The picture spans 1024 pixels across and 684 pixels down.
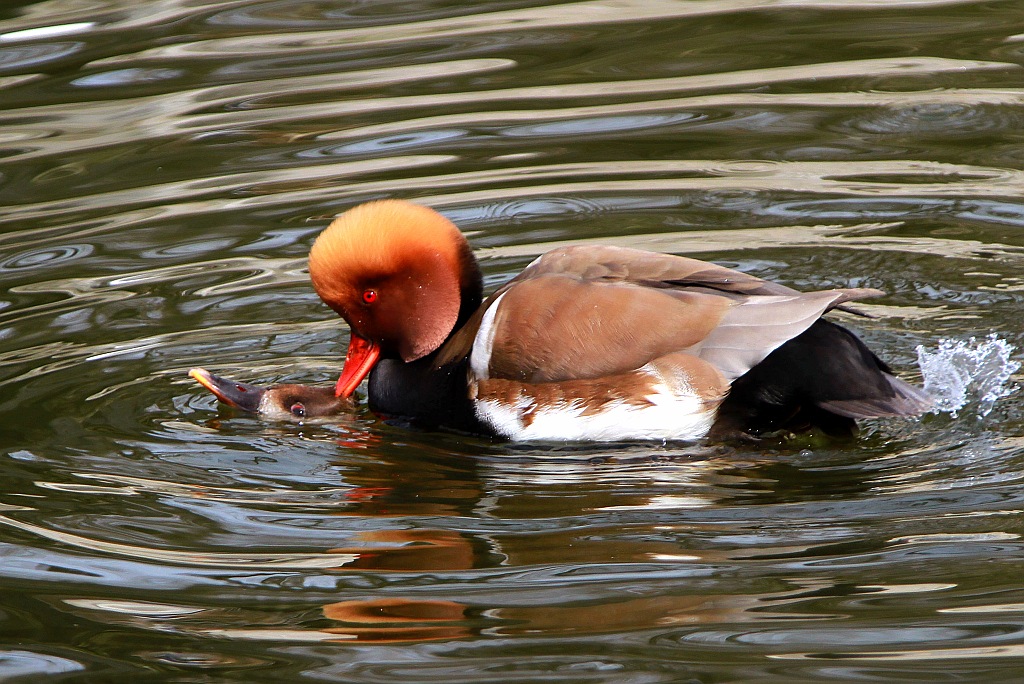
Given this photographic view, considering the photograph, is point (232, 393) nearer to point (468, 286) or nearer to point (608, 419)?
point (468, 286)

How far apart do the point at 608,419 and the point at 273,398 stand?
1.22 meters

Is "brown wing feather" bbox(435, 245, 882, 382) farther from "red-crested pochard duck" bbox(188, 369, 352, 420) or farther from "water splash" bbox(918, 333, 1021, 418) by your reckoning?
"red-crested pochard duck" bbox(188, 369, 352, 420)

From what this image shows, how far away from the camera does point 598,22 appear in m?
8.74

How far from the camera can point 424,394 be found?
494 centimetres

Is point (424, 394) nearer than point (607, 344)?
No

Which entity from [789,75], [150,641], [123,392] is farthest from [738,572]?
[789,75]

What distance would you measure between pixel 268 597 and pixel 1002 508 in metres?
1.93

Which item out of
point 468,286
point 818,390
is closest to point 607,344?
point 818,390

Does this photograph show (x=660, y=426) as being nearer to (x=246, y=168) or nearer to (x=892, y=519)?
(x=892, y=519)

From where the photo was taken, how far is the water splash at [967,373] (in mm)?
4625

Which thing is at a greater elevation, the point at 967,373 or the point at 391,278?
the point at 391,278

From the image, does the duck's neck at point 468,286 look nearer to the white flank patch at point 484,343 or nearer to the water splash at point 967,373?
the white flank patch at point 484,343

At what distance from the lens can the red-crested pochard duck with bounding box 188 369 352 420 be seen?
4961mm

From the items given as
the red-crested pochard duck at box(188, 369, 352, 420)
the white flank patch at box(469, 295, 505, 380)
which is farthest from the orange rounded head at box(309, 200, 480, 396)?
the white flank patch at box(469, 295, 505, 380)
